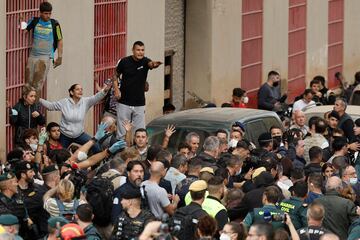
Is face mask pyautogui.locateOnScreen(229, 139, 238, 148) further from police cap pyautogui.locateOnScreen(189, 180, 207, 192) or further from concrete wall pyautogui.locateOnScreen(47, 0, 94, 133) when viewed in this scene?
police cap pyautogui.locateOnScreen(189, 180, 207, 192)

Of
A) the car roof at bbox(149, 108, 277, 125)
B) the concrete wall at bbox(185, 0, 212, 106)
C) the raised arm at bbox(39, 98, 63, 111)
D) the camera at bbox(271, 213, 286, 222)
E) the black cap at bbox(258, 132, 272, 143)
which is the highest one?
the concrete wall at bbox(185, 0, 212, 106)

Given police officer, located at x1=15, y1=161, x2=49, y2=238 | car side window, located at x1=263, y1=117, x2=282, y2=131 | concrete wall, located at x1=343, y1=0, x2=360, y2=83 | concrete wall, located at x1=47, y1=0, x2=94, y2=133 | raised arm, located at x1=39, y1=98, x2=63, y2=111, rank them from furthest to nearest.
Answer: concrete wall, located at x1=343, y1=0, x2=360, y2=83
car side window, located at x1=263, y1=117, x2=282, y2=131
concrete wall, located at x1=47, y1=0, x2=94, y2=133
raised arm, located at x1=39, y1=98, x2=63, y2=111
police officer, located at x1=15, y1=161, x2=49, y2=238

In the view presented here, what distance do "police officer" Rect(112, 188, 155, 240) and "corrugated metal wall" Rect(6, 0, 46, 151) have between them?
6867 mm

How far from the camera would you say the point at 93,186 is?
1794 centimetres

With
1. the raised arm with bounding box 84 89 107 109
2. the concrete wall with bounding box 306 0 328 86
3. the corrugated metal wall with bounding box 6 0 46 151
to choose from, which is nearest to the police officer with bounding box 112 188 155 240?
the corrugated metal wall with bounding box 6 0 46 151

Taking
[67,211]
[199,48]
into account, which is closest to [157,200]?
[67,211]

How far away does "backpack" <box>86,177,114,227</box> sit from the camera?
1778 centimetres

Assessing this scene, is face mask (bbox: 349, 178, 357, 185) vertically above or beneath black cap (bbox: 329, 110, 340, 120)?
beneath

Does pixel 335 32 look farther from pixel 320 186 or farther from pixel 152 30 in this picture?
pixel 320 186

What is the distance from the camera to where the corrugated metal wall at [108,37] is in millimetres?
26438

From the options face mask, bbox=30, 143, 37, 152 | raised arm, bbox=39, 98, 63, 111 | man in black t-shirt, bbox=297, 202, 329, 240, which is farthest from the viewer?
raised arm, bbox=39, 98, 63, 111

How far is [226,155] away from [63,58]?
17.0ft

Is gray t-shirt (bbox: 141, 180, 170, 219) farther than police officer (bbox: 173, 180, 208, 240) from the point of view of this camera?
Yes

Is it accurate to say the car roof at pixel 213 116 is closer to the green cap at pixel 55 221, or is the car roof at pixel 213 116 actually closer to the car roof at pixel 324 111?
the car roof at pixel 324 111
